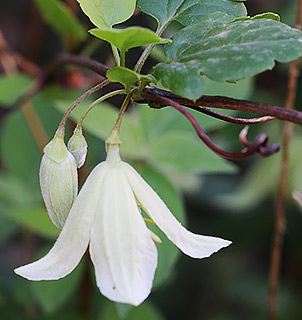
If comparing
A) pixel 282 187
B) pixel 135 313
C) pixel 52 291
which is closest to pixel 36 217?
pixel 52 291

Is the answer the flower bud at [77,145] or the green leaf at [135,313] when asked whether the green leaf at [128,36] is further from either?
the green leaf at [135,313]

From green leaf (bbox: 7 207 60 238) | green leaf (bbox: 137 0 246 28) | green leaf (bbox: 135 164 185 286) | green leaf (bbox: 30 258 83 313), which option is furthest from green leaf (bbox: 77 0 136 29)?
green leaf (bbox: 30 258 83 313)

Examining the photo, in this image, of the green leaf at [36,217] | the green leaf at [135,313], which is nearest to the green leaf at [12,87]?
the green leaf at [36,217]

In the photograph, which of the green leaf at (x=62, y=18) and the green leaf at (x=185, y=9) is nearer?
the green leaf at (x=185, y=9)

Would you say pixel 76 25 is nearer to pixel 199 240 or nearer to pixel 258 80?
pixel 199 240

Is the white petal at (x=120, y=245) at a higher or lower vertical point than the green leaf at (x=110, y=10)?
lower

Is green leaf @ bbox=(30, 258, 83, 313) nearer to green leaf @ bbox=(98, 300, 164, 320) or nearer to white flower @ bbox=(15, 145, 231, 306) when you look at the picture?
green leaf @ bbox=(98, 300, 164, 320)
